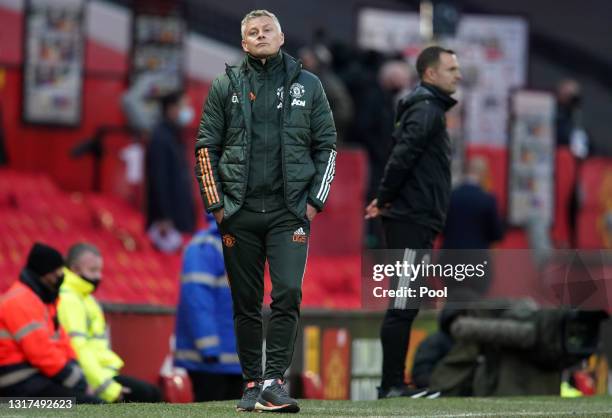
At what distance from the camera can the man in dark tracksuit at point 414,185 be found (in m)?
10.8

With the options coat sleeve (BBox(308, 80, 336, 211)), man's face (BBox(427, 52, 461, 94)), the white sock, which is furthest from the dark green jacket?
man's face (BBox(427, 52, 461, 94))

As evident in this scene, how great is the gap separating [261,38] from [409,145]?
72.0 inches

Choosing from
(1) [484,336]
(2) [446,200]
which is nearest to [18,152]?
(1) [484,336]

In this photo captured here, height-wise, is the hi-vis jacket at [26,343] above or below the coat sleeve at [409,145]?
below

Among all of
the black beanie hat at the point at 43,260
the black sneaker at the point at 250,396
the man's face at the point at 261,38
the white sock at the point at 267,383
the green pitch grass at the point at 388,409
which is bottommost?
the green pitch grass at the point at 388,409

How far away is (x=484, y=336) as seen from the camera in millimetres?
12797

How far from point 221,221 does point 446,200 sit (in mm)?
2083

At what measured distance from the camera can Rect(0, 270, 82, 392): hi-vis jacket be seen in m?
11.0

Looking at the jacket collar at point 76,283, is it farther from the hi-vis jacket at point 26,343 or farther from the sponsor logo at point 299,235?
the sponsor logo at point 299,235

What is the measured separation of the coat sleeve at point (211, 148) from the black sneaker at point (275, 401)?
2.95ft

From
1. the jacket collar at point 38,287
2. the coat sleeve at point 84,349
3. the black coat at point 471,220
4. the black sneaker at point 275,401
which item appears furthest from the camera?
the black coat at point 471,220

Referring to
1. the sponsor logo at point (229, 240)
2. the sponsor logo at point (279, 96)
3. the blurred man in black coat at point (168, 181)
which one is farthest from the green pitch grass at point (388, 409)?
the blurred man in black coat at point (168, 181)

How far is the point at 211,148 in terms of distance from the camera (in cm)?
925

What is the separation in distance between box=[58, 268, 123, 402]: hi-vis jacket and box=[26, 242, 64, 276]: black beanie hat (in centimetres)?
59
